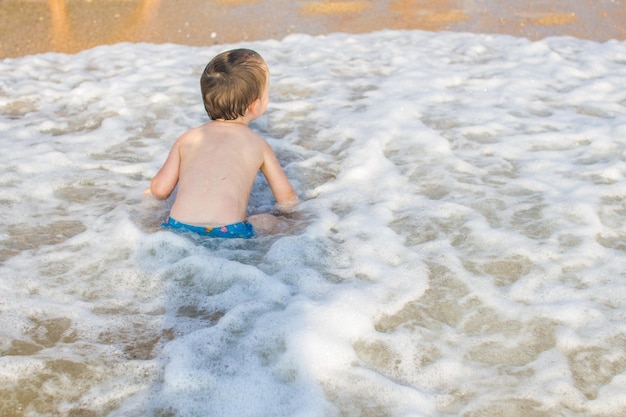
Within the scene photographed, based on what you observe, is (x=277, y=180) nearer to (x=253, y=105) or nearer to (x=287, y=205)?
(x=287, y=205)

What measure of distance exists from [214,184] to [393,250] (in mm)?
862

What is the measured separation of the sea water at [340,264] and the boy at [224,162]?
0.11 m

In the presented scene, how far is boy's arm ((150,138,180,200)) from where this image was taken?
3.43 m

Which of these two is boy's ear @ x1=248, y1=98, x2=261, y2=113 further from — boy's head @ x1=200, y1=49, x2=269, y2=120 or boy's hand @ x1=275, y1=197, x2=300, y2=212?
boy's hand @ x1=275, y1=197, x2=300, y2=212

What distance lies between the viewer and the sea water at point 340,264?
2.24 m

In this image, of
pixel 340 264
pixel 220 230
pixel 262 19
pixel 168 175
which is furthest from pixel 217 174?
pixel 262 19

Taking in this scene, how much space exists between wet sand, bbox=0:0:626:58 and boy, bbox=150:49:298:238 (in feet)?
11.9

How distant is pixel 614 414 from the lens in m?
2.12

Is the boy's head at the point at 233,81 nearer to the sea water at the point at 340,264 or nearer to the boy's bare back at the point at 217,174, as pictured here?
the boy's bare back at the point at 217,174

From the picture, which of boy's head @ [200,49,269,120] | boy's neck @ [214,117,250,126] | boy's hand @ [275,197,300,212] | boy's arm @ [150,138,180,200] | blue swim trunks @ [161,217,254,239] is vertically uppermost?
boy's head @ [200,49,269,120]

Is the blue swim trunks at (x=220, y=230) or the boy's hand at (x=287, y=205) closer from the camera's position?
the blue swim trunks at (x=220, y=230)

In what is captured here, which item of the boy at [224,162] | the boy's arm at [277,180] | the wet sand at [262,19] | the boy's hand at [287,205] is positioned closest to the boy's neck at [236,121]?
the boy at [224,162]

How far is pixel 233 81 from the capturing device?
129 inches

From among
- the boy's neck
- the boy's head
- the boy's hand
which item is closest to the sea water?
the boy's hand
